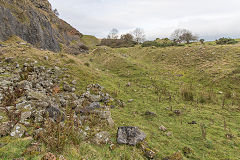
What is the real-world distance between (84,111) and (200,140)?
5.81 meters

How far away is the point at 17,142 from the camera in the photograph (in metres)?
3.71

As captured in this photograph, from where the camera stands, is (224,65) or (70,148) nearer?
(70,148)

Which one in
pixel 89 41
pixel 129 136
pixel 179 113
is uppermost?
pixel 89 41

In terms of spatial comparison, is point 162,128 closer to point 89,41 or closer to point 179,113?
point 179,113

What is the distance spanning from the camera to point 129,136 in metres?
5.21

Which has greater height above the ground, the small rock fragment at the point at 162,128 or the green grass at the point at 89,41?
the green grass at the point at 89,41

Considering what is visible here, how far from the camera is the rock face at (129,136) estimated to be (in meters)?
5.04

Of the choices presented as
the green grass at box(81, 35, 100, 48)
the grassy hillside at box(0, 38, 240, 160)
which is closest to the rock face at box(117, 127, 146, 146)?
the grassy hillside at box(0, 38, 240, 160)

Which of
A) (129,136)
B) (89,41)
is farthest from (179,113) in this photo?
(89,41)

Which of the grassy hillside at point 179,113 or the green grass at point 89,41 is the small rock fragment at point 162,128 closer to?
the grassy hillside at point 179,113

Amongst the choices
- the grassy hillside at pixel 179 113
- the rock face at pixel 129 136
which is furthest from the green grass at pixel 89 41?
the rock face at pixel 129 136

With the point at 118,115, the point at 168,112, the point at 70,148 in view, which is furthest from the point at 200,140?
the point at 70,148

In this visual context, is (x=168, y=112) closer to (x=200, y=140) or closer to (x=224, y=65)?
(x=200, y=140)

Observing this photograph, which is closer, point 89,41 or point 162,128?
point 162,128
